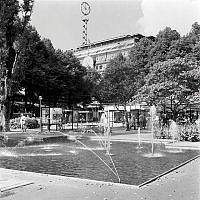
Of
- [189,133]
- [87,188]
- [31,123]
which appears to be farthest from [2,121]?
[87,188]

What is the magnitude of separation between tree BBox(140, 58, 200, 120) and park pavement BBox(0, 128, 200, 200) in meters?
12.5

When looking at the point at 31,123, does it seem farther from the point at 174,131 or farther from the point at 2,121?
the point at 174,131

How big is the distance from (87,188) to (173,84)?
14.7 meters

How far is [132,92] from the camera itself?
3566 centimetres

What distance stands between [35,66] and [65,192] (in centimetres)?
3860

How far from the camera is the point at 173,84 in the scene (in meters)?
21.6

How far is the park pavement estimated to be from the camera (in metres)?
7.12

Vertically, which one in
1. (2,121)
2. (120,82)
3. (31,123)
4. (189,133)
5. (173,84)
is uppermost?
(120,82)

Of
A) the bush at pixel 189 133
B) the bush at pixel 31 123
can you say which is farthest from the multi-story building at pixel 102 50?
the bush at pixel 189 133

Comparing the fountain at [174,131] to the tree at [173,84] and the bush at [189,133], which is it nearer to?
the bush at [189,133]

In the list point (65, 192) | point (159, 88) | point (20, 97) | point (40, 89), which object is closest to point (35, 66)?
point (40, 89)

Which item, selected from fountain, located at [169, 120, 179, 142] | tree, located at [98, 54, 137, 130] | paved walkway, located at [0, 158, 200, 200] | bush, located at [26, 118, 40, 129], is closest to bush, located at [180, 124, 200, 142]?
fountain, located at [169, 120, 179, 142]

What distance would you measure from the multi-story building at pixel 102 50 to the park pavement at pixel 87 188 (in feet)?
241

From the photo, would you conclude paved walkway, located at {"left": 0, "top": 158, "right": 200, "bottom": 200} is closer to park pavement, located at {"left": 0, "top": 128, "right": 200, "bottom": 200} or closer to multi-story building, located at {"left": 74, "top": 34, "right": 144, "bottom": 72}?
park pavement, located at {"left": 0, "top": 128, "right": 200, "bottom": 200}
